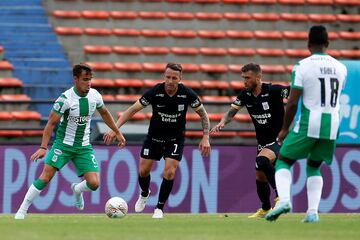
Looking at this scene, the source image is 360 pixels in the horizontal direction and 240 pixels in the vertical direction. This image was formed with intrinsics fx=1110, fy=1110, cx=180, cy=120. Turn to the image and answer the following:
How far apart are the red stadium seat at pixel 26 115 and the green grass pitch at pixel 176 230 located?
19.8 feet

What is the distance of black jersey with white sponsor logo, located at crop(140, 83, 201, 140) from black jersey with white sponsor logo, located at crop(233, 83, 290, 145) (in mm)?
711

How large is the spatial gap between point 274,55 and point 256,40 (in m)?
0.51

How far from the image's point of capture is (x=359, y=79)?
1889 centimetres

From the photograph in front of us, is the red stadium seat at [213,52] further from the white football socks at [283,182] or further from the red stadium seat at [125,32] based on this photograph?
the white football socks at [283,182]

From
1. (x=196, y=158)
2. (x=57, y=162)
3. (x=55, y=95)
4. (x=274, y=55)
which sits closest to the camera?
Result: (x=57, y=162)

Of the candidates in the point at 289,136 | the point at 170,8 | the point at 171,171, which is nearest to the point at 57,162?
the point at 171,171

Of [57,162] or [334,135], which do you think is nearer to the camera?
[334,135]

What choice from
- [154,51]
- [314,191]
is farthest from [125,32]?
[314,191]

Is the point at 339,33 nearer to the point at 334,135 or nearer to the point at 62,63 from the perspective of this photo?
the point at 62,63

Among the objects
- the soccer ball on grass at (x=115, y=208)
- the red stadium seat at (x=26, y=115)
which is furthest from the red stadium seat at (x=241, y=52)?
the soccer ball on grass at (x=115, y=208)

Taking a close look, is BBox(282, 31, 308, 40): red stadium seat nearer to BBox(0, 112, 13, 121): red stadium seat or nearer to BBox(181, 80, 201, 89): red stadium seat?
BBox(181, 80, 201, 89): red stadium seat

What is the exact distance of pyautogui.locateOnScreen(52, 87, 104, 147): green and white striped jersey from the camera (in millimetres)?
13477

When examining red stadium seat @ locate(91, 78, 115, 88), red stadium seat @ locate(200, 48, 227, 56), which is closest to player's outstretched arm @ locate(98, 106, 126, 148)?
red stadium seat @ locate(91, 78, 115, 88)

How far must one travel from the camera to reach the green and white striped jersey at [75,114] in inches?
531
